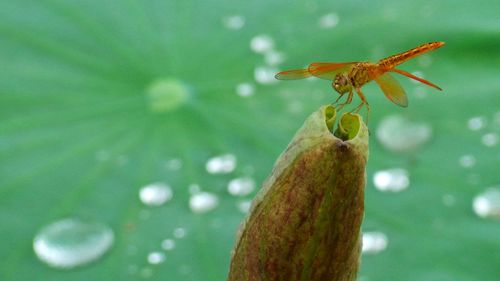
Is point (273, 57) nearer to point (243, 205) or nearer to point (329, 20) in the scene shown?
point (329, 20)

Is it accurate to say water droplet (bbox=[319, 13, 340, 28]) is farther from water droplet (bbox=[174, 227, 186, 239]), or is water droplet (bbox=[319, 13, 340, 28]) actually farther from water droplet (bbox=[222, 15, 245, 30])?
water droplet (bbox=[174, 227, 186, 239])

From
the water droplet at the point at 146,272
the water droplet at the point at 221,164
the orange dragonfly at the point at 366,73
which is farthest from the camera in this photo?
the water droplet at the point at 221,164

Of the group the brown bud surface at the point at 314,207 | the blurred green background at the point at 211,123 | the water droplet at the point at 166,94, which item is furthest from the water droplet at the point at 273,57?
the brown bud surface at the point at 314,207

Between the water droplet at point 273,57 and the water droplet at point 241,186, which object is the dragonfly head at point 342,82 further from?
the water droplet at point 273,57

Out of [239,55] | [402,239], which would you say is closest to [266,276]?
[402,239]

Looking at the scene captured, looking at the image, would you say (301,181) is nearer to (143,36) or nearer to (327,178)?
(327,178)

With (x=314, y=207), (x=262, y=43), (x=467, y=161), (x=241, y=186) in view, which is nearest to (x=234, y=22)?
(x=262, y=43)

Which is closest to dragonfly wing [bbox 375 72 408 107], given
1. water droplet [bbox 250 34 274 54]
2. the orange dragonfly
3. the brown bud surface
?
the orange dragonfly
